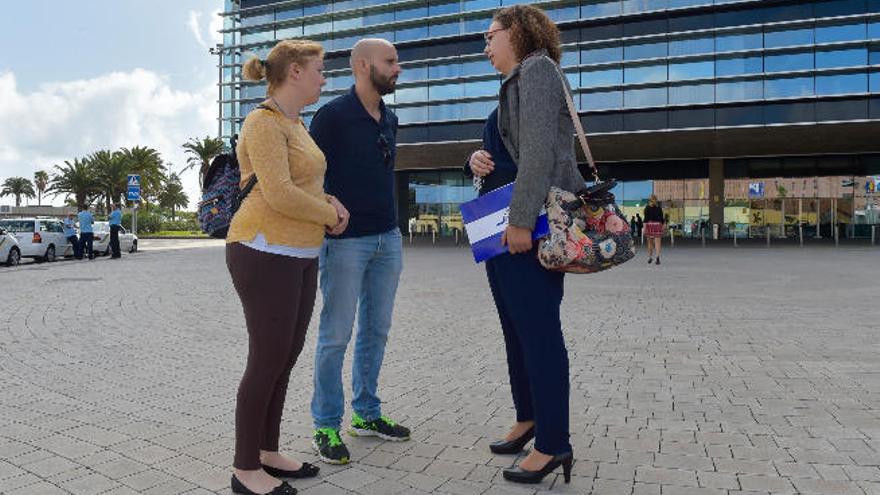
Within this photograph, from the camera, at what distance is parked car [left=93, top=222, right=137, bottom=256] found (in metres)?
26.6

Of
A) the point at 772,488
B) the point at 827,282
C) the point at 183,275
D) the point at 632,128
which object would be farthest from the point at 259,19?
the point at 772,488

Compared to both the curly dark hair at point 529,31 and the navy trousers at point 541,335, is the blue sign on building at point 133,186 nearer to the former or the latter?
the curly dark hair at point 529,31

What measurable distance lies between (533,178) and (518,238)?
0.88ft

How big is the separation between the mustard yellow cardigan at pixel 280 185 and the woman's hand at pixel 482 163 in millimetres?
717

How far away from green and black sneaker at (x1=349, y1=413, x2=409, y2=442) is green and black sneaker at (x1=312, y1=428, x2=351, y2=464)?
1.18 ft

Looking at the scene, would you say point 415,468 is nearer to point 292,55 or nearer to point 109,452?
point 109,452

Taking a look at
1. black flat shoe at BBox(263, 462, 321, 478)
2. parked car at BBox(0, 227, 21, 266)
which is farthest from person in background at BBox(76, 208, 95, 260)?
black flat shoe at BBox(263, 462, 321, 478)

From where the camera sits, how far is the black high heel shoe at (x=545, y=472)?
3217mm

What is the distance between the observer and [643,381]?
208 inches

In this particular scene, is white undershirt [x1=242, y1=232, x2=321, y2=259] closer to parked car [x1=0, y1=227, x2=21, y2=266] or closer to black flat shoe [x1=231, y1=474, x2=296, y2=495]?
black flat shoe [x1=231, y1=474, x2=296, y2=495]

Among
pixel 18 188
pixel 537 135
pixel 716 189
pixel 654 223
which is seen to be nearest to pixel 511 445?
pixel 537 135

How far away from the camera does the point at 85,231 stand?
23.8m

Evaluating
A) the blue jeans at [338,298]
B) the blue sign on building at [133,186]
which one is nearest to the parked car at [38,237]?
the blue sign on building at [133,186]

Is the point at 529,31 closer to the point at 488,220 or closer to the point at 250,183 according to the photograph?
the point at 488,220
